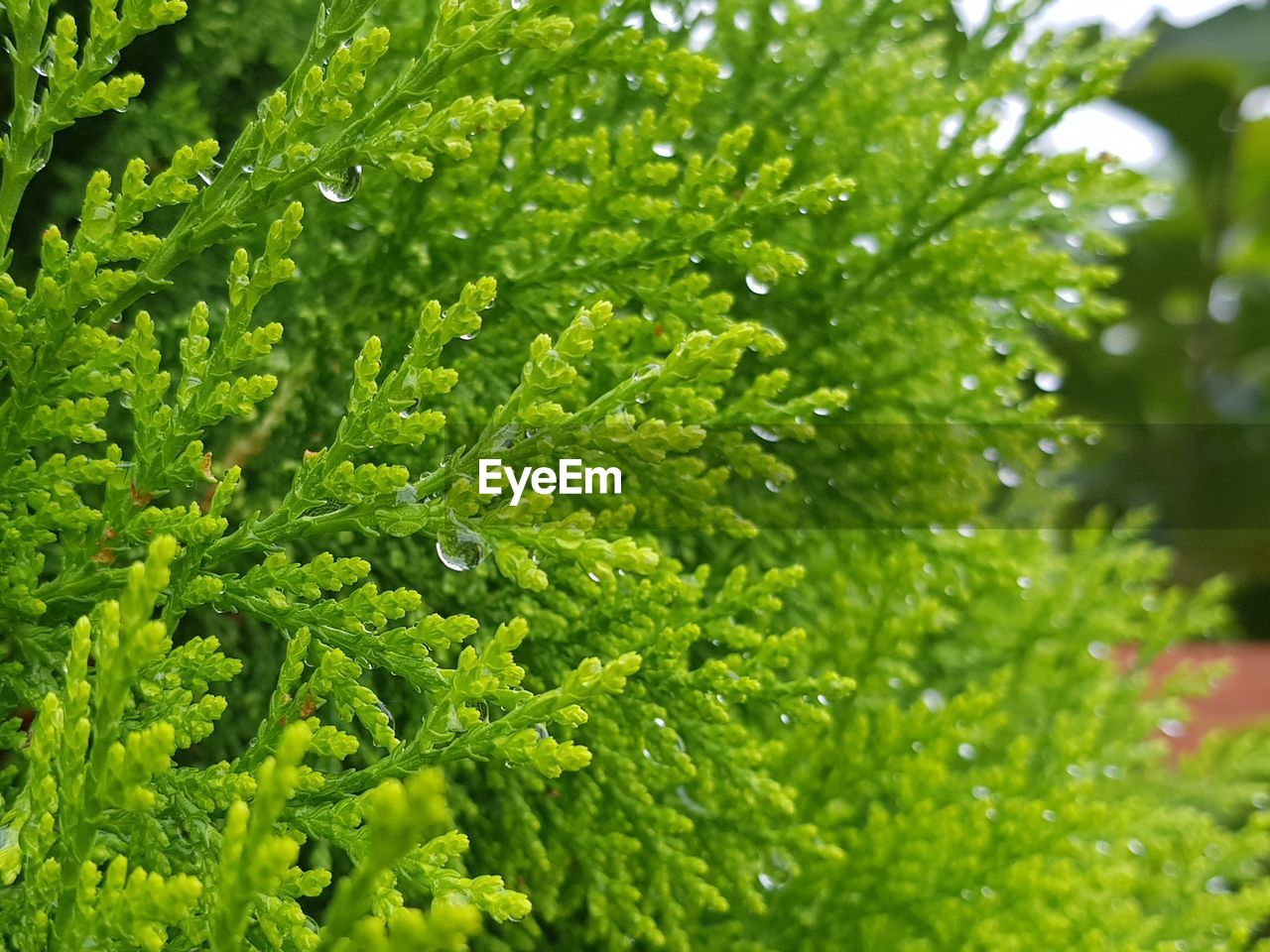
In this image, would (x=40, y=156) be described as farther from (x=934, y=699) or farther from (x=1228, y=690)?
(x=1228, y=690)

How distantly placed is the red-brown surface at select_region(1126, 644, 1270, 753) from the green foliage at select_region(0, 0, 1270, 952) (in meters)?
1.59

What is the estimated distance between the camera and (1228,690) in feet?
10.8

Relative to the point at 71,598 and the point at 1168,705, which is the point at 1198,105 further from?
the point at 71,598

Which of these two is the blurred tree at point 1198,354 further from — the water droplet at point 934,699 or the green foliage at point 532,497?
the green foliage at point 532,497

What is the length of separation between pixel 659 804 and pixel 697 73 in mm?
682

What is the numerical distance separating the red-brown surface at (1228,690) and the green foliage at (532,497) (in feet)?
5.22

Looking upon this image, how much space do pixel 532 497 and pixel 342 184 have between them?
270 mm

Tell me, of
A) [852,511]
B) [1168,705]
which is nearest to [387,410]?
[852,511]

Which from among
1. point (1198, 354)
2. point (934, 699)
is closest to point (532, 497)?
point (934, 699)

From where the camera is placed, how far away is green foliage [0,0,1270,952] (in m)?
0.69

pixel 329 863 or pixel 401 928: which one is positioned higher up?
pixel 401 928

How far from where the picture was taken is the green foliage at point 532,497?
0.69 m

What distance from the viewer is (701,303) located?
0.90 meters

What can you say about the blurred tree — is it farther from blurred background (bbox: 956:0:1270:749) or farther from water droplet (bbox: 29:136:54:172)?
water droplet (bbox: 29:136:54:172)
